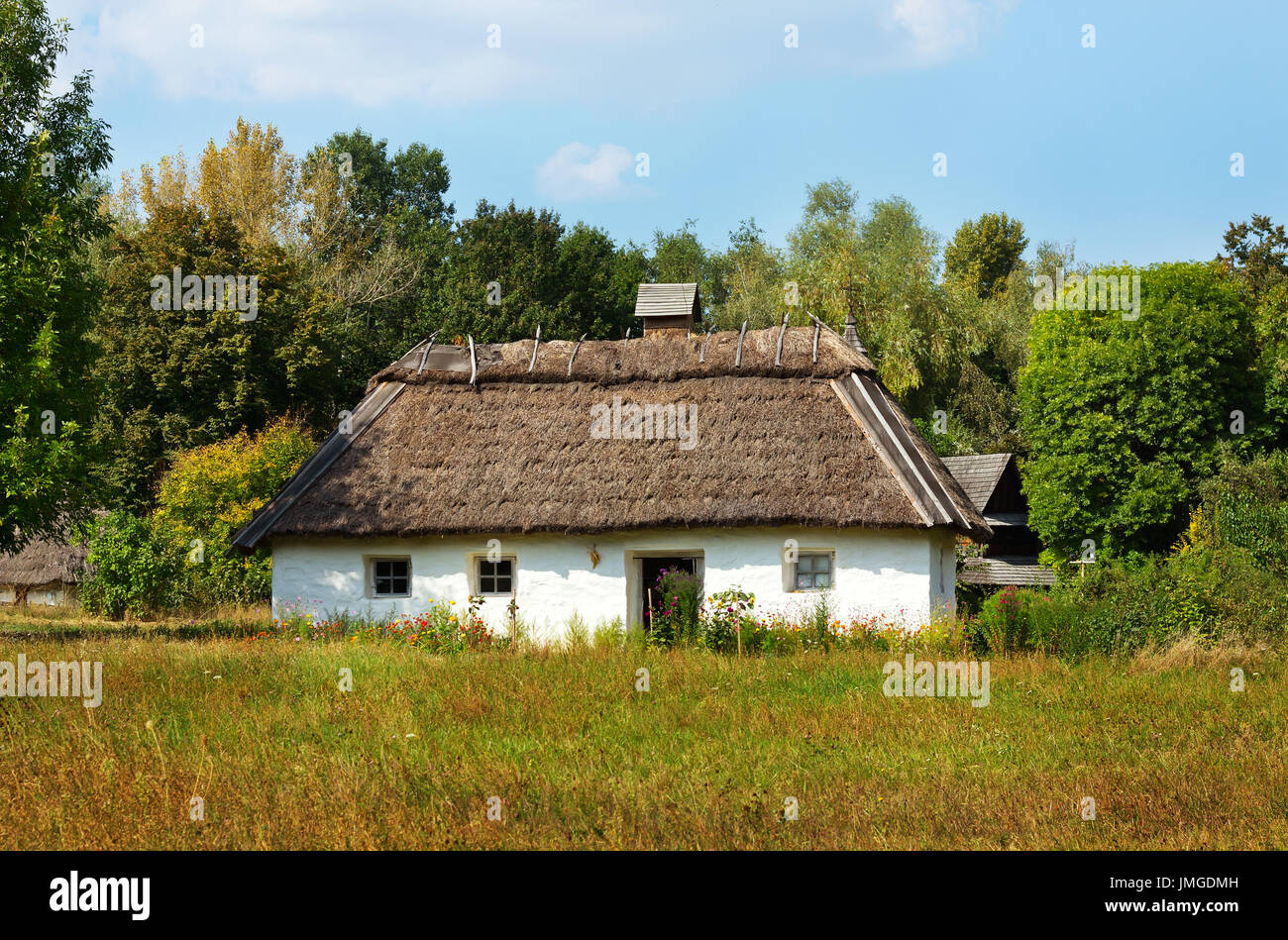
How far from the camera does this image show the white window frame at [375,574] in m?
16.0

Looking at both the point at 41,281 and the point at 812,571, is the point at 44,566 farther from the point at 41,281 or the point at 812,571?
the point at 812,571

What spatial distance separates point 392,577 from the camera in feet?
53.4

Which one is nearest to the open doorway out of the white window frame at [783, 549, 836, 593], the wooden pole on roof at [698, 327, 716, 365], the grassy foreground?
the white window frame at [783, 549, 836, 593]

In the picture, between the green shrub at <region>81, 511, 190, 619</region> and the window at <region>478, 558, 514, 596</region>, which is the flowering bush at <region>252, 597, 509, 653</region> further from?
the green shrub at <region>81, 511, 190, 619</region>

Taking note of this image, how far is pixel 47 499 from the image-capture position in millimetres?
Answer: 13781

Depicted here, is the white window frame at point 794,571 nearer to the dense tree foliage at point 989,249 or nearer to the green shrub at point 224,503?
the green shrub at point 224,503

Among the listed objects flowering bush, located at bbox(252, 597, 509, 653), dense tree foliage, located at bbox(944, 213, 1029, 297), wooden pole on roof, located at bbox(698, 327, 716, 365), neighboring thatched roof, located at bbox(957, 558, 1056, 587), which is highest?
dense tree foliage, located at bbox(944, 213, 1029, 297)

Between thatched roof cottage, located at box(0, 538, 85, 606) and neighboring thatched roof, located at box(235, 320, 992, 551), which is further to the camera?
thatched roof cottage, located at box(0, 538, 85, 606)

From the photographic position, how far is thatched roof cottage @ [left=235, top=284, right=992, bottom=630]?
48.9ft

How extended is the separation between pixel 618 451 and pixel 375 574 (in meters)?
4.32

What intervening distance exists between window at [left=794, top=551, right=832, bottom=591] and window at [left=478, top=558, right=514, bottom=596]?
437cm

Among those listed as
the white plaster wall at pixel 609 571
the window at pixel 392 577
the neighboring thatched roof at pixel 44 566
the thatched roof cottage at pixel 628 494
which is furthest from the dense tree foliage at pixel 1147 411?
the neighboring thatched roof at pixel 44 566

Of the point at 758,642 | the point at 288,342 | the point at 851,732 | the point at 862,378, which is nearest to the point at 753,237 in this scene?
the point at 288,342

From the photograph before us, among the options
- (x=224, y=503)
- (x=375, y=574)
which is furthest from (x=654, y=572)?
(x=224, y=503)
